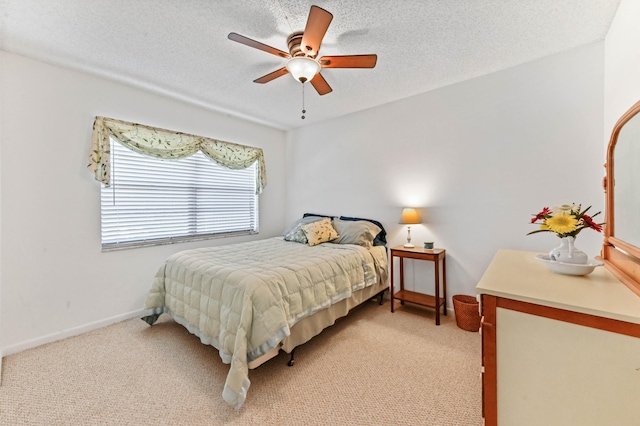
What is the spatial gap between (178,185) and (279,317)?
2.37 m

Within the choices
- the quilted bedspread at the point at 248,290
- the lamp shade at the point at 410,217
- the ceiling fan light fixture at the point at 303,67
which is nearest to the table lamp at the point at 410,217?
the lamp shade at the point at 410,217

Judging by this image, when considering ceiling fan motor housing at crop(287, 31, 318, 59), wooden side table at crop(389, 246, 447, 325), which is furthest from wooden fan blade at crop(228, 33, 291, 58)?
Answer: wooden side table at crop(389, 246, 447, 325)

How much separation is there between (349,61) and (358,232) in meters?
1.90

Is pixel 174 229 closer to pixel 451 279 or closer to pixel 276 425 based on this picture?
pixel 276 425

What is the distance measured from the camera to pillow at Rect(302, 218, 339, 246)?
3.20 metres

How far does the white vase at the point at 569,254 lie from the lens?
1265mm

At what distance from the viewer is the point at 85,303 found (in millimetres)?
2518

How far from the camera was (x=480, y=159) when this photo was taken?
8.80ft

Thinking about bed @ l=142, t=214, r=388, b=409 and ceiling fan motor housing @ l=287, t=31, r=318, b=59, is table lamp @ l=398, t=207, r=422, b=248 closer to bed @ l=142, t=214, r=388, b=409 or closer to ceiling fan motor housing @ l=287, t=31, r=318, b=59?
bed @ l=142, t=214, r=388, b=409

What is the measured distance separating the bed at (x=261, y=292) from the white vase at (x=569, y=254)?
1.57 metres

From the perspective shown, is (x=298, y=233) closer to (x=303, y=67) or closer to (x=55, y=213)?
(x=303, y=67)

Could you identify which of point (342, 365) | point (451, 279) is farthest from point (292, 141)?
point (342, 365)

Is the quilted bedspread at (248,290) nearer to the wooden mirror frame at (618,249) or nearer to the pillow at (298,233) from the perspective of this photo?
the pillow at (298,233)

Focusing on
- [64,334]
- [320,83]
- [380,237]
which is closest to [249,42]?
[320,83]
